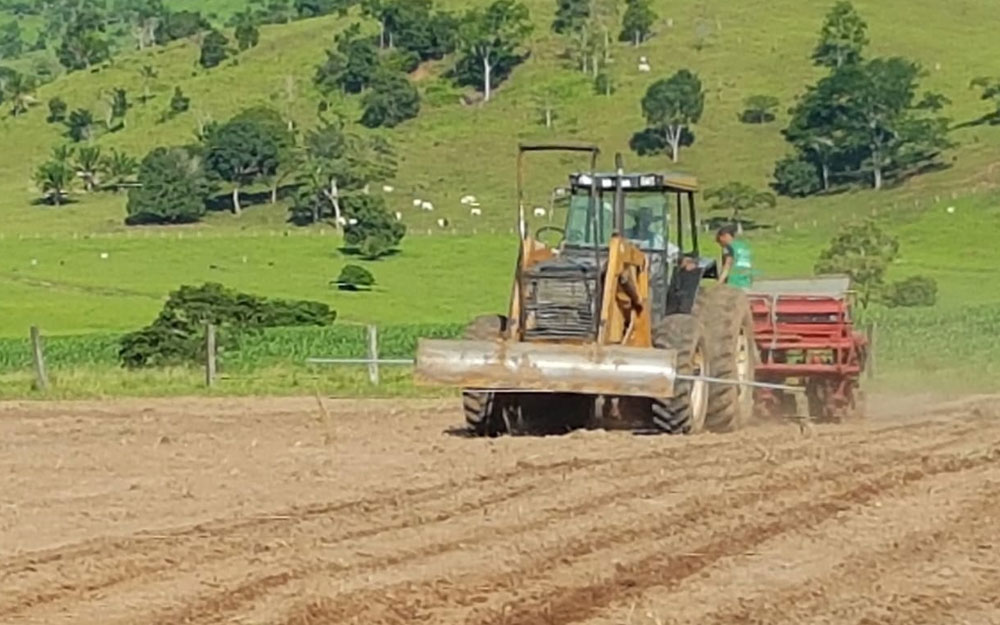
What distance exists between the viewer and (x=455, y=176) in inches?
4262

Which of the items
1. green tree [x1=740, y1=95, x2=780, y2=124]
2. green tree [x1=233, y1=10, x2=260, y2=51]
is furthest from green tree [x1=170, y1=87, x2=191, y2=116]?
green tree [x1=740, y1=95, x2=780, y2=124]

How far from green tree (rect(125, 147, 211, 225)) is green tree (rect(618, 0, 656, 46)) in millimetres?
33768

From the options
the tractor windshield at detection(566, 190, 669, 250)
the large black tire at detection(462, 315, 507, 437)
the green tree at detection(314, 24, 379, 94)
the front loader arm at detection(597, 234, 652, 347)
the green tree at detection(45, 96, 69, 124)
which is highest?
the green tree at detection(314, 24, 379, 94)

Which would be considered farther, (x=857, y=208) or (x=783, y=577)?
(x=857, y=208)

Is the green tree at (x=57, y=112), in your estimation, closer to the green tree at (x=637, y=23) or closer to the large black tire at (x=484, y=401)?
the green tree at (x=637, y=23)

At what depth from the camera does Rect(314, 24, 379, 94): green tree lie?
12988cm

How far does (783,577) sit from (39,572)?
3764 mm

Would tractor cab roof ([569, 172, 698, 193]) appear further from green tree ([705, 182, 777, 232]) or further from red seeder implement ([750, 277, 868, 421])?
green tree ([705, 182, 777, 232])

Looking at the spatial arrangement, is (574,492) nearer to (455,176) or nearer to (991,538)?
(991,538)

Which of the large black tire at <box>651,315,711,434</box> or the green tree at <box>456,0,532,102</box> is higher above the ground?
the green tree at <box>456,0,532,102</box>

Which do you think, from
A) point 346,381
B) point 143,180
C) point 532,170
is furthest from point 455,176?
point 346,381

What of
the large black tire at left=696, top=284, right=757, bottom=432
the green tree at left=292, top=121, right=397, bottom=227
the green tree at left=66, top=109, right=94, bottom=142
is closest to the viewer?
the large black tire at left=696, top=284, right=757, bottom=432

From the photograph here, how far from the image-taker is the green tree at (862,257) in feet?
204

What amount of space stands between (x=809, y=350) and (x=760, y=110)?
9400cm
